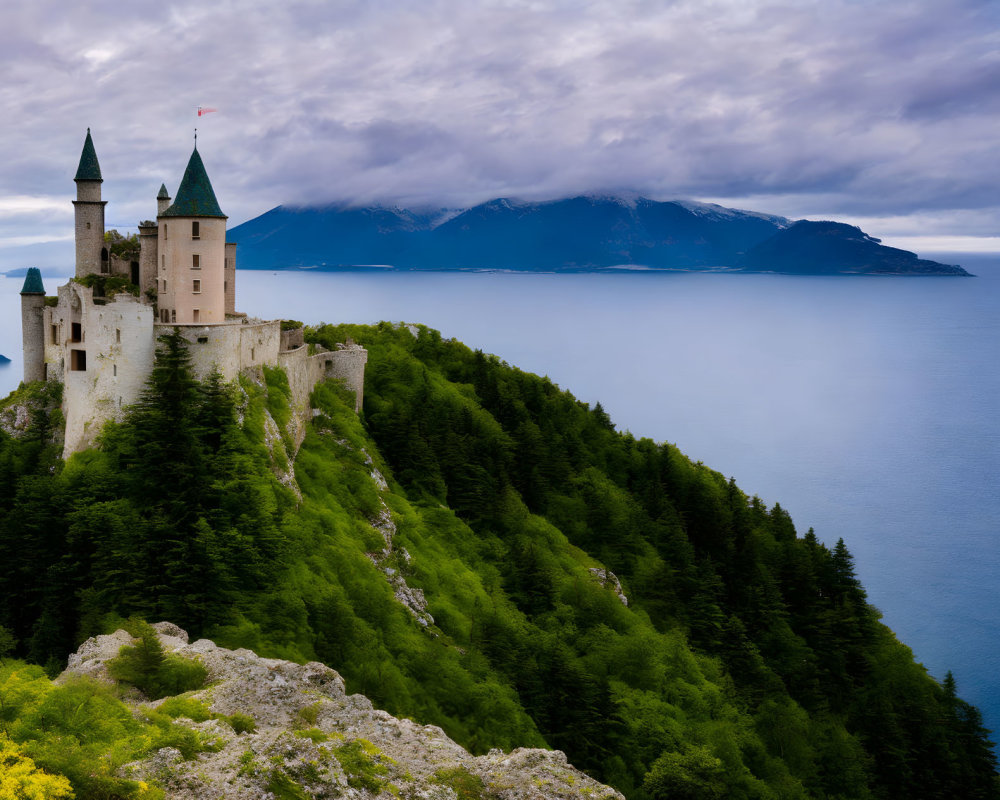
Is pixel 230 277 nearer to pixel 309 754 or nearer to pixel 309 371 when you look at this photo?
pixel 309 371

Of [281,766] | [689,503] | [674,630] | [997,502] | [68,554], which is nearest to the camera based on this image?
[281,766]

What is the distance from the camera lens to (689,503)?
9200 centimetres

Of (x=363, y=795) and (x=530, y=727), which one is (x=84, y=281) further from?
(x=363, y=795)

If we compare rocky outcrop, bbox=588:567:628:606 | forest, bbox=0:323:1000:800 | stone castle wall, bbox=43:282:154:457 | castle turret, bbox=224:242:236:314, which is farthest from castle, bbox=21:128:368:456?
rocky outcrop, bbox=588:567:628:606

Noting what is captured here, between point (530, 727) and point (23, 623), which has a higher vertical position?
point (23, 623)

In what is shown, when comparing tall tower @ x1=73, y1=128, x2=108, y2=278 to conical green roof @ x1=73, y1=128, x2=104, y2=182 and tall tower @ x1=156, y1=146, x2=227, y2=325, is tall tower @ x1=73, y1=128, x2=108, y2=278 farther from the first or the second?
tall tower @ x1=156, y1=146, x2=227, y2=325

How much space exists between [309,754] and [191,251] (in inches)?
1490

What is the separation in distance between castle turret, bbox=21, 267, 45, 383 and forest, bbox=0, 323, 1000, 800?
2.36 metres

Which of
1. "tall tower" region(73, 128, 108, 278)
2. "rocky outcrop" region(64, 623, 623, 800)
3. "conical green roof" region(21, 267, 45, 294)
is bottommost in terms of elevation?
"rocky outcrop" region(64, 623, 623, 800)

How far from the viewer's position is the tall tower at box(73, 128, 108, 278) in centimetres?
6022

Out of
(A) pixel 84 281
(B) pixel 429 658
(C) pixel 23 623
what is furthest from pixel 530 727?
(A) pixel 84 281

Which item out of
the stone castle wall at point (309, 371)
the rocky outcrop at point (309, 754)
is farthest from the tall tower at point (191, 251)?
the rocky outcrop at point (309, 754)

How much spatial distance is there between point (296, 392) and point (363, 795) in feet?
138

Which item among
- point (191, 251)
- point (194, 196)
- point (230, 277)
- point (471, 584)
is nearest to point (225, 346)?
point (191, 251)
